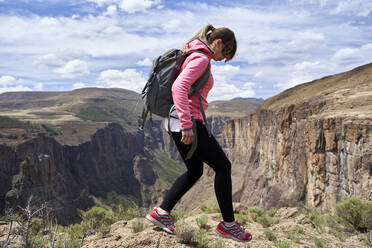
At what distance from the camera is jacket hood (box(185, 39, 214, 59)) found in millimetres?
3221

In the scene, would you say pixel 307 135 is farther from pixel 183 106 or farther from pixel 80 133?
pixel 80 133

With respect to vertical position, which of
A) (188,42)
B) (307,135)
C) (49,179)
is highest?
(188,42)

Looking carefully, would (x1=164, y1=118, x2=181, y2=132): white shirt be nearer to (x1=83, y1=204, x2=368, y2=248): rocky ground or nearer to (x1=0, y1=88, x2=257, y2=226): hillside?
(x1=83, y1=204, x2=368, y2=248): rocky ground

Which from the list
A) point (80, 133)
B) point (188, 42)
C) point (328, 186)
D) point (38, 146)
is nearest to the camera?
point (188, 42)

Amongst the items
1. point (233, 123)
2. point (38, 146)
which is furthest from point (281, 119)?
point (38, 146)

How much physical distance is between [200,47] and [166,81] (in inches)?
21.4

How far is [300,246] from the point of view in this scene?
445 centimetres

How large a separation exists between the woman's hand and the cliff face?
30.7 metres

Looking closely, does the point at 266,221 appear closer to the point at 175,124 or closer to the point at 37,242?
the point at 175,124

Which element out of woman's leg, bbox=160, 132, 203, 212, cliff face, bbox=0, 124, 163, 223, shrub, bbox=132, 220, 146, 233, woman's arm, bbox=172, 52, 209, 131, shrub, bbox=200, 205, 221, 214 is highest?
woman's arm, bbox=172, 52, 209, 131

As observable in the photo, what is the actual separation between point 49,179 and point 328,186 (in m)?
67.6

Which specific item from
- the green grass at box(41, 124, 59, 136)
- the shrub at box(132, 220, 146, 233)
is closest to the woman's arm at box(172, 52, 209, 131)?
the shrub at box(132, 220, 146, 233)

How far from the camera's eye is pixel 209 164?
133 inches

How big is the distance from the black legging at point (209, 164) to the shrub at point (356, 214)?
436 cm
